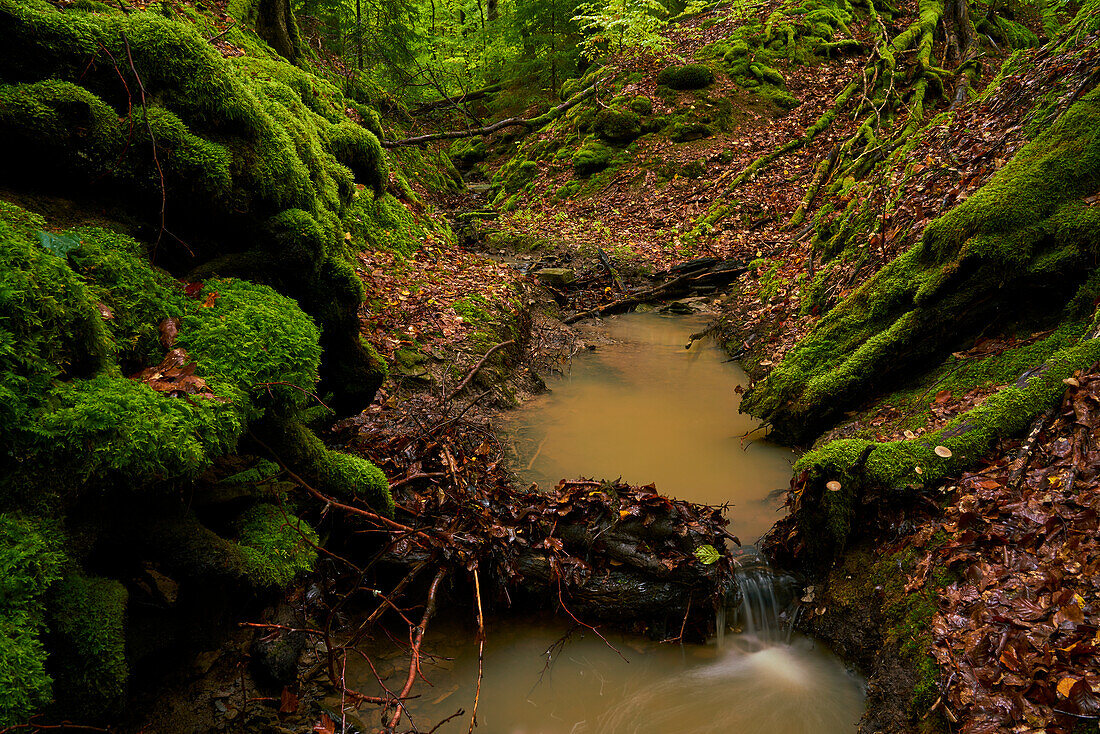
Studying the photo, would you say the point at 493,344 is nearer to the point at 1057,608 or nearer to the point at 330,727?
the point at 330,727

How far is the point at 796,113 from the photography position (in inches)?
584

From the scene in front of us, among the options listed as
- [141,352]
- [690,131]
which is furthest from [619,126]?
[141,352]

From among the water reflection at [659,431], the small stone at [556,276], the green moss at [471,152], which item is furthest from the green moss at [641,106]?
the water reflection at [659,431]

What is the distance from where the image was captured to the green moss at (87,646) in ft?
6.14

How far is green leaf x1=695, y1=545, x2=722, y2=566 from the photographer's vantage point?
4.07 metres

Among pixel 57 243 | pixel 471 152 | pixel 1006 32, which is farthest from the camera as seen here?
pixel 471 152

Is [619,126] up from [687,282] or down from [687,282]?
up

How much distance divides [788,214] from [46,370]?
40.8 ft

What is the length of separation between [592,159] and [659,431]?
10822mm

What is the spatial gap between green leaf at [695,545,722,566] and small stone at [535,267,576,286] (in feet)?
25.0

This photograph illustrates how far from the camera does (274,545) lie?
2900 millimetres

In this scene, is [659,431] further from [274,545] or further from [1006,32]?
[1006,32]

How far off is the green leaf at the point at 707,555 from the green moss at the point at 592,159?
1318cm

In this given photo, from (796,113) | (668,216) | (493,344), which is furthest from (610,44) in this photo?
(493,344)
